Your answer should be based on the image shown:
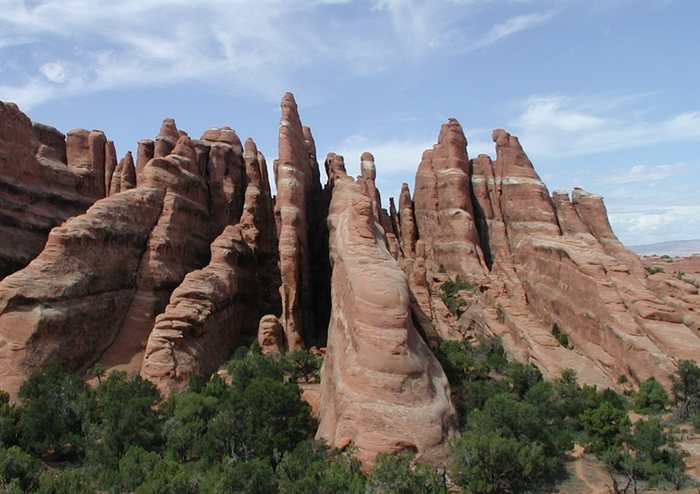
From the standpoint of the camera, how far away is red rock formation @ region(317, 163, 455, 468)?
23.0 metres

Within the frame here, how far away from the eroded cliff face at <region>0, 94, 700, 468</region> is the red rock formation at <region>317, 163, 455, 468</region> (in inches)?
3.6

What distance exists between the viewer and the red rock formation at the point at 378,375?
2297cm

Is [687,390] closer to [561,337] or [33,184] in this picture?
[561,337]

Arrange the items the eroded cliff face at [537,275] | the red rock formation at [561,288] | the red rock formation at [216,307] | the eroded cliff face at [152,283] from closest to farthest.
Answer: the eroded cliff face at [152,283], the red rock formation at [216,307], the red rock formation at [561,288], the eroded cliff face at [537,275]

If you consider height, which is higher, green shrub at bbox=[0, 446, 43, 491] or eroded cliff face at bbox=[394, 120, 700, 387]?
eroded cliff face at bbox=[394, 120, 700, 387]

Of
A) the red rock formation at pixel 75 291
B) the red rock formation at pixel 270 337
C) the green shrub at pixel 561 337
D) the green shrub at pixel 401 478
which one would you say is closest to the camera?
the green shrub at pixel 401 478

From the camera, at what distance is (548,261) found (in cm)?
4938

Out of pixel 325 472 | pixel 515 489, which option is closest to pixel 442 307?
pixel 515 489

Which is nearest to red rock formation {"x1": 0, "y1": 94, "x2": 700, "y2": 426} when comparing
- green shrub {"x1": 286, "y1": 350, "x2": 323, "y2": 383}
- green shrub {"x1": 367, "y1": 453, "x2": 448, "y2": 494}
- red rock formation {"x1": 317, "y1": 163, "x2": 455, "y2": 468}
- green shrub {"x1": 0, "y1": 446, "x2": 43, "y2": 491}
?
red rock formation {"x1": 317, "y1": 163, "x2": 455, "y2": 468}

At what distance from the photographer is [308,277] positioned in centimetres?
4606

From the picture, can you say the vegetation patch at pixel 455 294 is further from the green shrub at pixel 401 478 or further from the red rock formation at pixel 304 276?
the green shrub at pixel 401 478

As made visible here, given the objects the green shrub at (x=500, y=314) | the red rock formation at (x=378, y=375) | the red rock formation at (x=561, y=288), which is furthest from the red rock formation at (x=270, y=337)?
the green shrub at (x=500, y=314)

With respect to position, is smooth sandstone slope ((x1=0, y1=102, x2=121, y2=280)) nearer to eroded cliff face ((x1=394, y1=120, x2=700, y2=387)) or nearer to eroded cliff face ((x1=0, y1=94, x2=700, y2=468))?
eroded cliff face ((x1=0, y1=94, x2=700, y2=468))

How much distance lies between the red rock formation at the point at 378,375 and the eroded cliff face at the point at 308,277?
92mm
